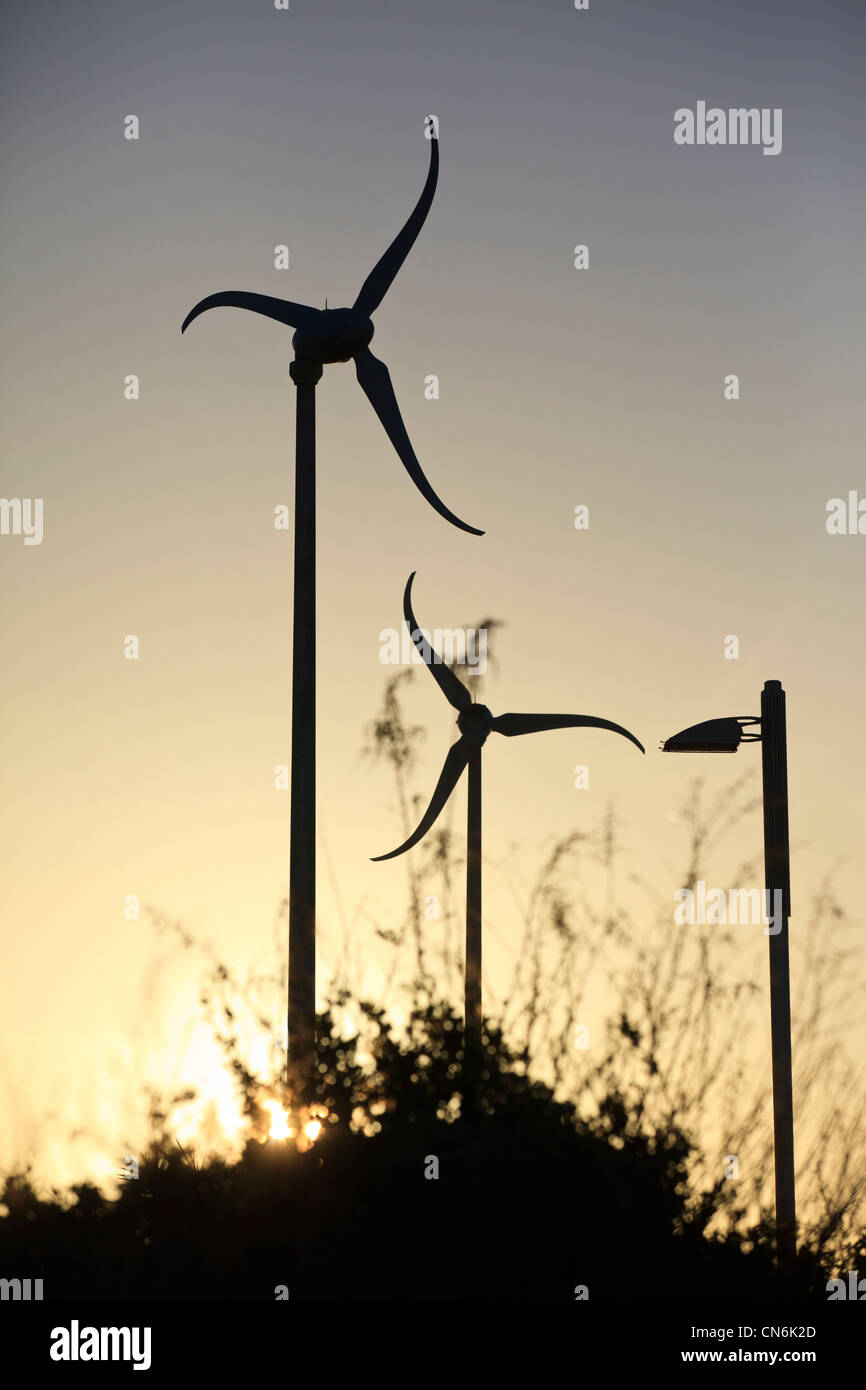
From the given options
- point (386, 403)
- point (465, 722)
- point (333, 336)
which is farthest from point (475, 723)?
point (333, 336)

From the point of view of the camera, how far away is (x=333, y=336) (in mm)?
19141

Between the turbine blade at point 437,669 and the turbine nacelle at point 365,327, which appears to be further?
the turbine blade at point 437,669

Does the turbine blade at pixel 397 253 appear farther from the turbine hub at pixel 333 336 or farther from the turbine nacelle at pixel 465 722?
the turbine nacelle at pixel 465 722

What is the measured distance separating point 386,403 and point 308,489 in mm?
2870

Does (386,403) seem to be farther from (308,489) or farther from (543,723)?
(543,723)

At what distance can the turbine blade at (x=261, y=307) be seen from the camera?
19.5m

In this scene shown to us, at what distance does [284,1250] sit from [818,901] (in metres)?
5.74

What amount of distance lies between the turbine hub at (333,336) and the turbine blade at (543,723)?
5.17 meters

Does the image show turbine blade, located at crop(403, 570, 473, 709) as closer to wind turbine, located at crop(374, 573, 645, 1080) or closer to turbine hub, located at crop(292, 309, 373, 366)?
wind turbine, located at crop(374, 573, 645, 1080)

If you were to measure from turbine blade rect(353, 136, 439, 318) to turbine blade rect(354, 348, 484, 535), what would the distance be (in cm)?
55

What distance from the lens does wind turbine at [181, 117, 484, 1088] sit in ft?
48.9

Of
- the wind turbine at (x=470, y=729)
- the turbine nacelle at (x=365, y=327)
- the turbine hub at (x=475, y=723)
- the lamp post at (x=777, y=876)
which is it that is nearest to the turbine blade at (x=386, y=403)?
the turbine nacelle at (x=365, y=327)

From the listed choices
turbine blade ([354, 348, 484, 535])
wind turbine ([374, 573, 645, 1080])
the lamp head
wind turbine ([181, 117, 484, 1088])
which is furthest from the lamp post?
turbine blade ([354, 348, 484, 535])
